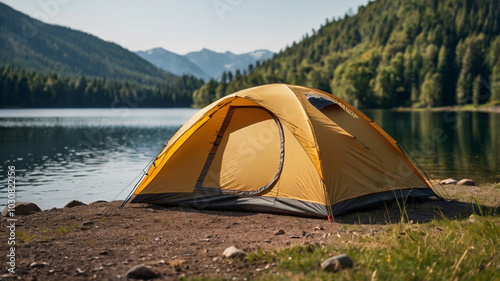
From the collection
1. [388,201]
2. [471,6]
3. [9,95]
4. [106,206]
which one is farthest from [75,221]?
[471,6]

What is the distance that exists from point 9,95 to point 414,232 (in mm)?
146506

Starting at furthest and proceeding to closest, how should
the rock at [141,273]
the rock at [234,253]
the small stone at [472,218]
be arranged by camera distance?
the small stone at [472,218] < the rock at [234,253] < the rock at [141,273]

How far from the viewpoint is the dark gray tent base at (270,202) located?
9.17m

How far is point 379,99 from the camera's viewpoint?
118 meters

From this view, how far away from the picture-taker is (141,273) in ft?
17.3

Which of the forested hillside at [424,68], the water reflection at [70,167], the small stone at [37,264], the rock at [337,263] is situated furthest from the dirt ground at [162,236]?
the forested hillside at [424,68]

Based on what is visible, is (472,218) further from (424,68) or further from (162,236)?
(424,68)

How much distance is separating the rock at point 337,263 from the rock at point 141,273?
79.5 inches

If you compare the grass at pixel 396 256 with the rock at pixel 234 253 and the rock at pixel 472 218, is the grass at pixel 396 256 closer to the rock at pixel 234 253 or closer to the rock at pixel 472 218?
the rock at pixel 234 253

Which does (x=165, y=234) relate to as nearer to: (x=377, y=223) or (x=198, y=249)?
(x=198, y=249)

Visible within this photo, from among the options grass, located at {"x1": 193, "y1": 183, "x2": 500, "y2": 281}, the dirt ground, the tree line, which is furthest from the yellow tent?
the tree line

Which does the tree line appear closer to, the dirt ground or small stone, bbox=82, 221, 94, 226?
the dirt ground

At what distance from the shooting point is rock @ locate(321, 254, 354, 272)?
16.6 feet

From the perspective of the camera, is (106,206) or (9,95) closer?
(106,206)
